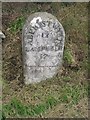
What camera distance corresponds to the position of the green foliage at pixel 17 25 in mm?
9086

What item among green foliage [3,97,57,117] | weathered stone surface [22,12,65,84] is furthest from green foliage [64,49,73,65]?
green foliage [3,97,57,117]

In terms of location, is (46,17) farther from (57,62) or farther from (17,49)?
(17,49)

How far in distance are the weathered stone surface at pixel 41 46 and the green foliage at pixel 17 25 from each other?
1486 millimetres

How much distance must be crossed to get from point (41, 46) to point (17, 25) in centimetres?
167

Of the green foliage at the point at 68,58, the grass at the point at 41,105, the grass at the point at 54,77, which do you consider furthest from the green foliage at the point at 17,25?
the grass at the point at 41,105

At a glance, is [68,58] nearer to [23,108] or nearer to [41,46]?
[41,46]

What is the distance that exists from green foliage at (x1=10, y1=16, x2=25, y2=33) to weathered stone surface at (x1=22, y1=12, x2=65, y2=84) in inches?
58.5

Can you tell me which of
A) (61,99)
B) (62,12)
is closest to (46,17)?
(61,99)

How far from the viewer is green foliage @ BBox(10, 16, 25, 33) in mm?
9086

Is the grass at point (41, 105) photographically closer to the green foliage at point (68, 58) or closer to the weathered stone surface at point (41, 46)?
the weathered stone surface at point (41, 46)

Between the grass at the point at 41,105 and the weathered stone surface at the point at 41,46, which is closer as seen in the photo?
the grass at the point at 41,105

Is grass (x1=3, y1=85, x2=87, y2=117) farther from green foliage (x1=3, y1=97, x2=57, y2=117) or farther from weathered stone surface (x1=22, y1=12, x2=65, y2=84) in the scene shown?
weathered stone surface (x1=22, y1=12, x2=65, y2=84)

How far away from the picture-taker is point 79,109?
289 inches

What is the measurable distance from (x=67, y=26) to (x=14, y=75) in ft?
5.82
